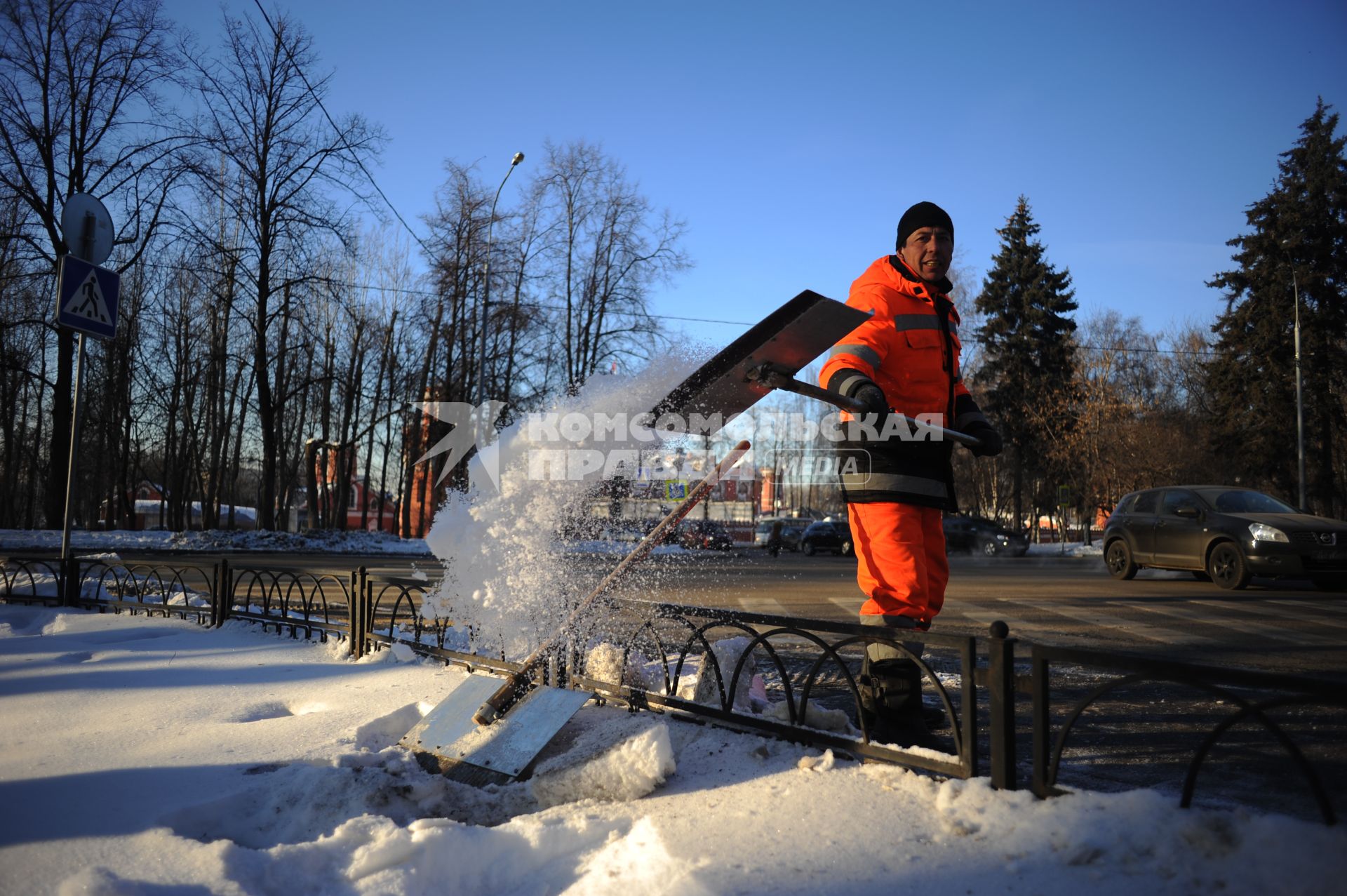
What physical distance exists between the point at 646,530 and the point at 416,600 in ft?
8.29

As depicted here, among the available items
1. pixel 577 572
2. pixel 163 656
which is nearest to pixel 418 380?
pixel 163 656

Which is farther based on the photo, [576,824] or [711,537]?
[711,537]

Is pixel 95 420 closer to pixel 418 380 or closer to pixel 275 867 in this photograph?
pixel 418 380

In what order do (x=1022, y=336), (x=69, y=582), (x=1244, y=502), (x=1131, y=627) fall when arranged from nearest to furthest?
(x=1131, y=627), (x=69, y=582), (x=1244, y=502), (x=1022, y=336)

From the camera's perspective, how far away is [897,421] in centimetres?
293

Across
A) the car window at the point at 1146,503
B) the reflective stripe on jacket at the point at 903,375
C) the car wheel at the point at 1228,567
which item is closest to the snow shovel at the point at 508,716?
the reflective stripe on jacket at the point at 903,375

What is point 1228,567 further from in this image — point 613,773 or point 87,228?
point 87,228

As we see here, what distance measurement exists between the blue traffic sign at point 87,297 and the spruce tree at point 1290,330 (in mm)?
34354

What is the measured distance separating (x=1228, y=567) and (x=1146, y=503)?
6.13 ft

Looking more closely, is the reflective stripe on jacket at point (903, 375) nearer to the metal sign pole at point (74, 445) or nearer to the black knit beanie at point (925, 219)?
the black knit beanie at point (925, 219)

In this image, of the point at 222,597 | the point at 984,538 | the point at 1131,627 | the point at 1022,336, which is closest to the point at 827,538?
the point at 984,538

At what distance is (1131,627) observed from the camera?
728 centimetres

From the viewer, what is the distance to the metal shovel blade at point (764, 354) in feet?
9.82

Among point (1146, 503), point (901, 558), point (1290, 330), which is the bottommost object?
point (901, 558)
